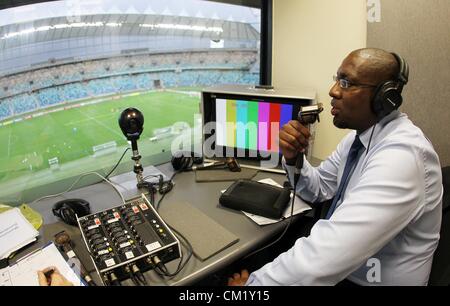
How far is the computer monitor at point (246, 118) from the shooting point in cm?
161

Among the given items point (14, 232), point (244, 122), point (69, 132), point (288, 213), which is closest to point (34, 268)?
point (14, 232)

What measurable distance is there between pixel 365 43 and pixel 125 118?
126 centimetres

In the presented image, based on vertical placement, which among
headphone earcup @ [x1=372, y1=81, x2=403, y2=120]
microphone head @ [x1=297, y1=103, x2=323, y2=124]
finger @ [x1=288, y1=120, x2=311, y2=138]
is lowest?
finger @ [x1=288, y1=120, x2=311, y2=138]

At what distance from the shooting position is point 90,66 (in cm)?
156

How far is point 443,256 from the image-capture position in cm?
96

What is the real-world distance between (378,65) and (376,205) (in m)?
0.44

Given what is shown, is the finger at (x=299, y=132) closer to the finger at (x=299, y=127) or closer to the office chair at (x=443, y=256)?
the finger at (x=299, y=127)

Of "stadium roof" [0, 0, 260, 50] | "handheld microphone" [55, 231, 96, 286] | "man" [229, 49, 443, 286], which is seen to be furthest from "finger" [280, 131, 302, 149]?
"stadium roof" [0, 0, 260, 50]

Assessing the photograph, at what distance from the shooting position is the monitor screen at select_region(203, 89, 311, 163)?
1619 millimetres

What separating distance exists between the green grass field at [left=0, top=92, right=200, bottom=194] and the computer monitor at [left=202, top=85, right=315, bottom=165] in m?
0.34

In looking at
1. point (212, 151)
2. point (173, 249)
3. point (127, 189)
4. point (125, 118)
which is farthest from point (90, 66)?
point (173, 249)

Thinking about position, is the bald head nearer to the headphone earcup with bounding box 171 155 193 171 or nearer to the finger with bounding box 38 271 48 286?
the headphone earcup with bounding box 171 155 193 171

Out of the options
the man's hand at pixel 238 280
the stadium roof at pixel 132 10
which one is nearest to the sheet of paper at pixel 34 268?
the man's hand at pixel 238 280
